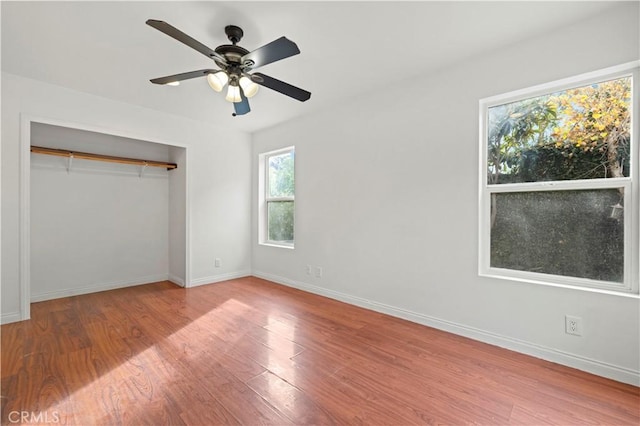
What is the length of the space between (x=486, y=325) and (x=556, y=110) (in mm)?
1834

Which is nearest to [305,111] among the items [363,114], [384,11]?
[363,114]

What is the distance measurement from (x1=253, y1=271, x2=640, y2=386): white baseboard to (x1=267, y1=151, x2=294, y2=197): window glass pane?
1.77 metres

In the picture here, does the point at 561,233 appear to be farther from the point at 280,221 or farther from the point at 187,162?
the point at 187,162

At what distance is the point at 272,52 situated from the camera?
177 cm

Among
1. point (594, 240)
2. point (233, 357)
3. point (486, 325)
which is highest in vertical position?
point (594, 240)

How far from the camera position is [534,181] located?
89.4 inches

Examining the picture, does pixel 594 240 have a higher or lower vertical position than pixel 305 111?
lower

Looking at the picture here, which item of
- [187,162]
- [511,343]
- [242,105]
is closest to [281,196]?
[187,162]

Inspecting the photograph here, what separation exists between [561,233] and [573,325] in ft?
2.19

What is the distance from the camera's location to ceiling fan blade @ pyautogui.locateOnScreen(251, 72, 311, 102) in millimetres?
2080

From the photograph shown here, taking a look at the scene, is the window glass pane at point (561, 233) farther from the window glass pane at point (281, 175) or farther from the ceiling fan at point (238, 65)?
the window glass pane at point (281, 175)

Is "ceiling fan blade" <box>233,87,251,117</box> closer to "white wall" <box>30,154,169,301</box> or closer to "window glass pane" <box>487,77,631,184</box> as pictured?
"window glass pane" <box>487,77,631,184</box>

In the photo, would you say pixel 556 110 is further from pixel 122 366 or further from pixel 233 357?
pixel 122 366

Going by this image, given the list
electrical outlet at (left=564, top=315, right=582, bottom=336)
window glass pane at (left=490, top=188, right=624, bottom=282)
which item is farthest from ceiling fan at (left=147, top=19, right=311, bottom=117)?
electrical outlet at (left=564, top=315, right=582, bottom=336)
